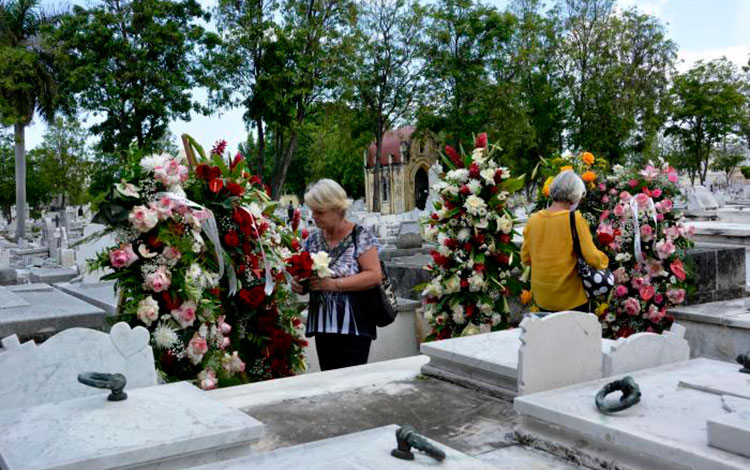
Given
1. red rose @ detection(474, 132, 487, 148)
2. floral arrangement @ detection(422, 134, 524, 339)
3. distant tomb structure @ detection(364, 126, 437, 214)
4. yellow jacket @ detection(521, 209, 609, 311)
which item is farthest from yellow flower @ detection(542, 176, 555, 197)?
distant tomb structure @ detection(364, 126, 437, 214)

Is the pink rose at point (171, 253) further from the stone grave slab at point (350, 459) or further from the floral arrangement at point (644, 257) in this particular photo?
the floral arrangement at point (644, 257)

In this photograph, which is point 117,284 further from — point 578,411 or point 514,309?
point 514,309

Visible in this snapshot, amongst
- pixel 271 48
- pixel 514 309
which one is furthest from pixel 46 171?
pixel 514 309

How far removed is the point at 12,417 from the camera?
2.56 meters

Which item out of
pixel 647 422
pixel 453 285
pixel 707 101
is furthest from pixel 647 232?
pixel 707 101

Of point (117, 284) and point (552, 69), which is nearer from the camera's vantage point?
point (117, 284)

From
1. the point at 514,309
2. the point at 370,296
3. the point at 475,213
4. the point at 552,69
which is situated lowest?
the point at 514,309

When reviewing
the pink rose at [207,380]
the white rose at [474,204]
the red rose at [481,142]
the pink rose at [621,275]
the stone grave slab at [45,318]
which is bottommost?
the pink rose at [207,380]

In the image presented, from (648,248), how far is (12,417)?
559cm

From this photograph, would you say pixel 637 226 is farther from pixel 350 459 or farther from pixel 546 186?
pixel 350 459

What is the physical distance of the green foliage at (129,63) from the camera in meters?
23.8

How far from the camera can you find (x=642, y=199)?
6508mm

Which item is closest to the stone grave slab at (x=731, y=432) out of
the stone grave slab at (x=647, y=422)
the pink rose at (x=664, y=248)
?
the stone grave slab at (x=647, y=422)

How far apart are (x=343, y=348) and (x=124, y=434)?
225 cm
